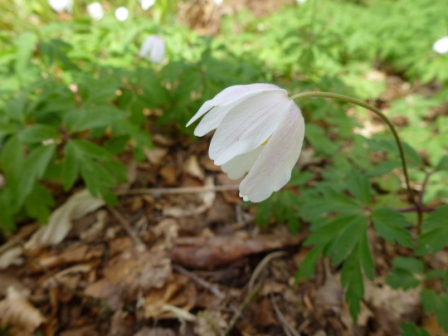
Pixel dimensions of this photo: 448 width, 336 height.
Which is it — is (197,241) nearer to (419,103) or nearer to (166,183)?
(166,183)

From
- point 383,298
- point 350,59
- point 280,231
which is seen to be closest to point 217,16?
point 350,59

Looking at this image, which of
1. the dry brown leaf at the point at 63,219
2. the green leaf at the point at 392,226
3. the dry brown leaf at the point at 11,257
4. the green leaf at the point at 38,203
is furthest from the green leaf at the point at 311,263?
the dry brown leaf at the point at 11,257

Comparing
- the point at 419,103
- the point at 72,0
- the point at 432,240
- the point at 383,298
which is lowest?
the point at 383,298

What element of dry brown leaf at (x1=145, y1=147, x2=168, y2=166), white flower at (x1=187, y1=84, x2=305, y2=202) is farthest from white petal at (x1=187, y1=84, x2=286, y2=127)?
dry brown leaf at (x1=145, y1=147, x2=168, y2=166)

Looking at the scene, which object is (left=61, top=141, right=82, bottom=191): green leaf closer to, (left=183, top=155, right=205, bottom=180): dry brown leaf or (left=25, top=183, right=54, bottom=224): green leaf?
(left=25, top=183, right=54, bottom=224): green leaf

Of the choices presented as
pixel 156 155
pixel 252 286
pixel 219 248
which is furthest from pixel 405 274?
pixel 156 155

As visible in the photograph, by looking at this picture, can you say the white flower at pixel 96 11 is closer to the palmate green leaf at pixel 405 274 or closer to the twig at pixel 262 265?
the twig at pixel 262 265
